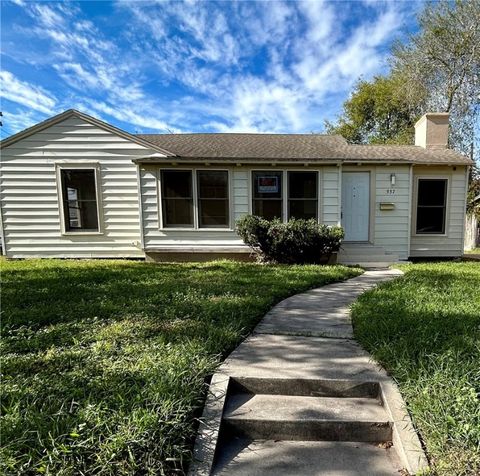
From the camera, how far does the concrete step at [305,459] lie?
1.79 meters

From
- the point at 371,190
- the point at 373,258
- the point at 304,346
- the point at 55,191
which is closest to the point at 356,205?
the point at 371,190

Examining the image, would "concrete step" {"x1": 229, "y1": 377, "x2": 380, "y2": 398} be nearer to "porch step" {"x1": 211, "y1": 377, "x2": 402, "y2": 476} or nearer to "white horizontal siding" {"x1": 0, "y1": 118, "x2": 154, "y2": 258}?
"porch step" {"x1": 211, "y1": 377, "x2": 402, "y2": 476}

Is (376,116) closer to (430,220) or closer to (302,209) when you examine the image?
(430,220)

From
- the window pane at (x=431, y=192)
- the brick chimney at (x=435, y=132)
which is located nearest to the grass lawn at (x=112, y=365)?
the window pane at (x=431, y=192)

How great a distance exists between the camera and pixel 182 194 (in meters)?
8.68

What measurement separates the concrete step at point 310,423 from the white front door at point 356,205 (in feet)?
23.8

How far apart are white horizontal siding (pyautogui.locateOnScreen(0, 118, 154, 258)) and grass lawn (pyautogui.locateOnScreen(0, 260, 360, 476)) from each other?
3536 mm

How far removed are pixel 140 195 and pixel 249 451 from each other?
Answer: 7.42 m

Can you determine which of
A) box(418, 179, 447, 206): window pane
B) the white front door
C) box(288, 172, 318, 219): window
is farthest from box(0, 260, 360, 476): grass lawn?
box(418, 179, 447, 206): window pane

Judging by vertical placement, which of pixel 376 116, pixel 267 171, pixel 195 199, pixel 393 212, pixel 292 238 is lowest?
pixel 292 238

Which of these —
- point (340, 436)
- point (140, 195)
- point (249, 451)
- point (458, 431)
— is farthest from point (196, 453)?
point (140, 195)

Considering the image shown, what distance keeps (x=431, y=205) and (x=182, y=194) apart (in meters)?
7.34

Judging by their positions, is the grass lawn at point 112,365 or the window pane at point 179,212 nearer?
the grass lawn at point 112,365

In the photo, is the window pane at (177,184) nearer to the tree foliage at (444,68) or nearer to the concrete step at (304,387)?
the concrete step at (304,387)
